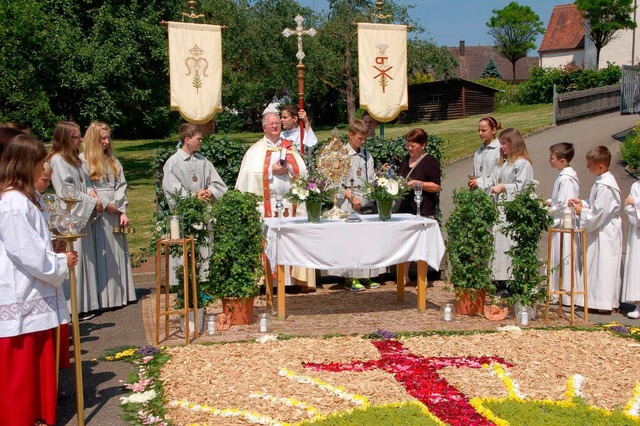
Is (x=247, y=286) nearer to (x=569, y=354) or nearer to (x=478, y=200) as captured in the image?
(x=478, y=200)

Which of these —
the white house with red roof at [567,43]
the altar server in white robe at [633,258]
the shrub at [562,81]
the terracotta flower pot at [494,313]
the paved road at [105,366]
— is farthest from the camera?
the white house with red roof at [567,43]

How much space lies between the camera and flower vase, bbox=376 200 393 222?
841cm

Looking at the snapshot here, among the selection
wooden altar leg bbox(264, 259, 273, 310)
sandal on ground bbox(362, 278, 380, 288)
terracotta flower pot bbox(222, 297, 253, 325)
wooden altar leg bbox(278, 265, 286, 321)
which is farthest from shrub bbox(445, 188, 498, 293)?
terracotta flower pot bbox(222, 297, 253, 325)

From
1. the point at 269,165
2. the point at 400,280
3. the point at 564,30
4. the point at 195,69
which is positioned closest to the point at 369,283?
the point at 400,280

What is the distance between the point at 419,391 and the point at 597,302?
11.7ft

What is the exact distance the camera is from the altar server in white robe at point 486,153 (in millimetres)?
9250

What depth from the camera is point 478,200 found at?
8078 mm

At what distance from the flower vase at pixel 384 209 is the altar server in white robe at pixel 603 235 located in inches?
87.3

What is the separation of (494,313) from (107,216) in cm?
490

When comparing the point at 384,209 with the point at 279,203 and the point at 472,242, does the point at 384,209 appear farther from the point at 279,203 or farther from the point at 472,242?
the point at 279,203

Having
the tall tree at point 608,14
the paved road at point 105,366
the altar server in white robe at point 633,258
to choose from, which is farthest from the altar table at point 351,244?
the tall tree at point 608,14

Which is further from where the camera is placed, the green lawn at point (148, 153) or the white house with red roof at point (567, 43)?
the white house with red roof at point (567, 43)

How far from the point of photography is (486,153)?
9.45 metres

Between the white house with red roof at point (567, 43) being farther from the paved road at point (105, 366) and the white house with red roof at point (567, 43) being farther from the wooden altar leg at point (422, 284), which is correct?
the wooden altar leg at point (422, 284)
